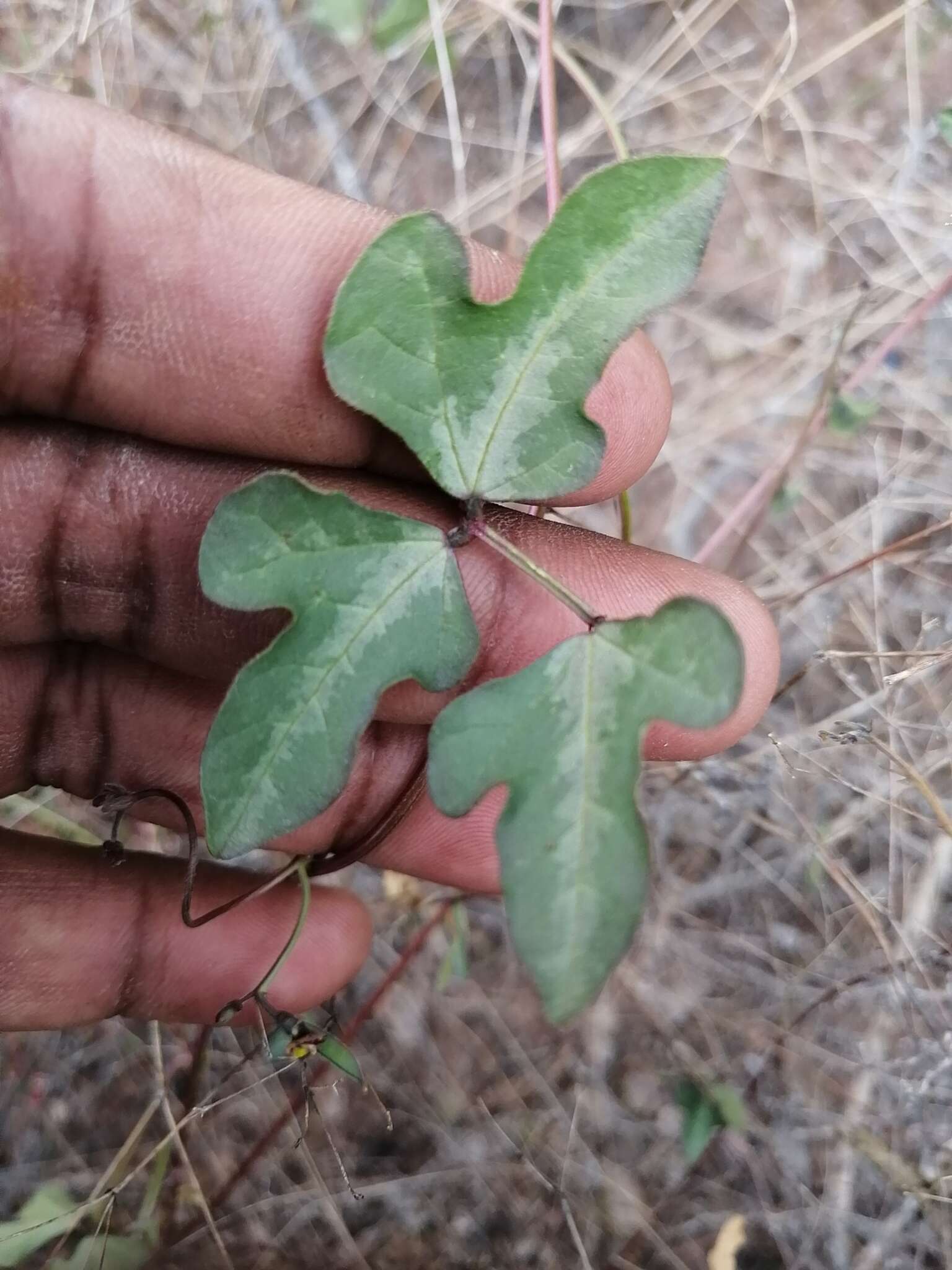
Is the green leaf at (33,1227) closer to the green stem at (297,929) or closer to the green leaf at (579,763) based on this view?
the green stem at (297,929)

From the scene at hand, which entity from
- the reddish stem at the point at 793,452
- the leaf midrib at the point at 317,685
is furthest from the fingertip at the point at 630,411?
the reddish stem at the point at 793,452

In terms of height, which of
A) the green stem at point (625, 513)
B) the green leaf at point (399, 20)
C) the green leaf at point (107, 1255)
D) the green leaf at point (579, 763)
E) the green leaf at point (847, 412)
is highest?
the green leaf at point (399, 20)

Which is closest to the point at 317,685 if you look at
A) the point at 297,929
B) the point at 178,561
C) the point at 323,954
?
the point at 178,561

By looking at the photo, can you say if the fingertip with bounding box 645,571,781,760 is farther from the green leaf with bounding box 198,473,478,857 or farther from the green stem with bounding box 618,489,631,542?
the green leaf with bounding box 198,473,478,857

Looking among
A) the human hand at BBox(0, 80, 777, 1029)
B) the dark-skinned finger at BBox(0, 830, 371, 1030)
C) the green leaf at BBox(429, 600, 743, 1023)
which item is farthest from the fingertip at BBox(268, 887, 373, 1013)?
the green leaf at BBox(429, 600, 743, 1023)

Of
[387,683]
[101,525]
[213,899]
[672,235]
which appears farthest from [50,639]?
[672,235]

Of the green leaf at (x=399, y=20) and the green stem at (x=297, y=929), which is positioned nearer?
the green stem at (x=297, y=929)

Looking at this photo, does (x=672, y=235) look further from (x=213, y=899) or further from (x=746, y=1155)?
(x=746, y=1155)
